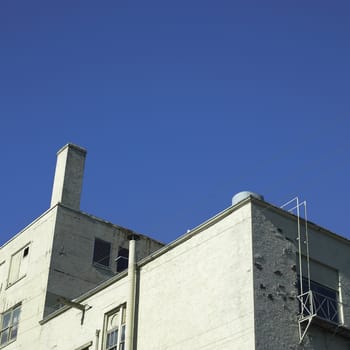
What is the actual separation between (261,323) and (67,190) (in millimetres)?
18022

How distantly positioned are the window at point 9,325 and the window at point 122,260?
5.27 m

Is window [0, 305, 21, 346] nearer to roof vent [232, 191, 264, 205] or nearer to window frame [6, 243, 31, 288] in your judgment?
window frame [6, 243, 31, 288]

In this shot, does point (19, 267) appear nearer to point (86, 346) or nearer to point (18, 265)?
point (18, 265)

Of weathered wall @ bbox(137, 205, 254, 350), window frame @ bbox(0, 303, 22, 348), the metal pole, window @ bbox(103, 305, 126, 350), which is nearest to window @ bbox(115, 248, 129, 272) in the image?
window frame @ bbox(0, 303, 22, 348)

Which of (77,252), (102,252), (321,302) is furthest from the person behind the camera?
(102,252)

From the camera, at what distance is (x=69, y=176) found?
38125mm

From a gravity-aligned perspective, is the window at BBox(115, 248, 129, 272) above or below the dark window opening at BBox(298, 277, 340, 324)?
above

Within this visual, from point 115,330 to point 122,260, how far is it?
34.2ft

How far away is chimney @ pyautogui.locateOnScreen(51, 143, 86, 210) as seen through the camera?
37531 millimetres

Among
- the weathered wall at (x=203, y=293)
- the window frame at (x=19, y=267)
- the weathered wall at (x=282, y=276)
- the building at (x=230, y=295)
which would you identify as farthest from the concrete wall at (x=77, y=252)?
the weathered wall at (x=282, y=276)

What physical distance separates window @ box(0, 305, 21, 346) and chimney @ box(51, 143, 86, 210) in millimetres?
5536

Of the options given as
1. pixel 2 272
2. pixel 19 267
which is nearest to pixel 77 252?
pixel 19 267

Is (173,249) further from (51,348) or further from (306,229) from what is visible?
(51,348)

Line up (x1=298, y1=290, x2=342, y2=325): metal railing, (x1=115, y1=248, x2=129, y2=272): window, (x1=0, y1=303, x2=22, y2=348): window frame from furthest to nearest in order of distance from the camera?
1. (x1=115, y1=248, x2=129, y2=272): window
2. (x1=0, y1=303, x2=22, y2=348): window frame
3. (x1=298, y1=290, x2=342, y2=325): metal railing
